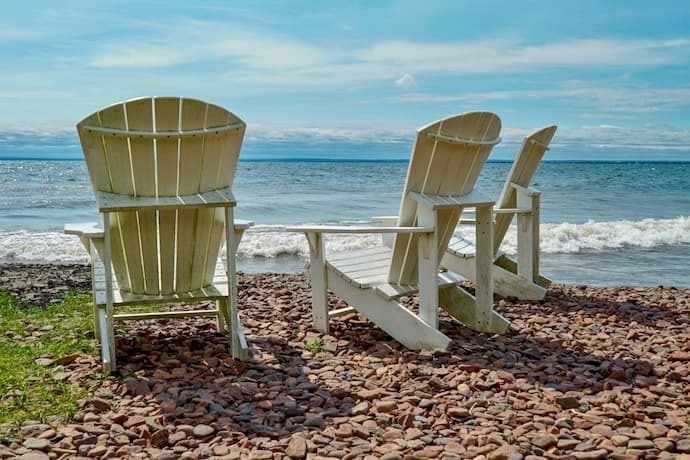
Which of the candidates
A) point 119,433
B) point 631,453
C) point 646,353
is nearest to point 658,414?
point 631,453

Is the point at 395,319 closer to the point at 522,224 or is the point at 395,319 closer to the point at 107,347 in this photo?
the point at 107,347

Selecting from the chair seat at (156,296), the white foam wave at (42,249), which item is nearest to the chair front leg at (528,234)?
the chair seat at (156,296)

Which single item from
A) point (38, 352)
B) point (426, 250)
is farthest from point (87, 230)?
point (426, 250)

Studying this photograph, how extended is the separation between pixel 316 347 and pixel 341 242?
6338 millimetres

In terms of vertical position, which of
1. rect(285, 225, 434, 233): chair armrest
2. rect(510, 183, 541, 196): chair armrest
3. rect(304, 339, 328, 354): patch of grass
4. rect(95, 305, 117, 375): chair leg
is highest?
rect(510, 183, 541, 196): chair armrest

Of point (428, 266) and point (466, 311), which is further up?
point (428, 266)

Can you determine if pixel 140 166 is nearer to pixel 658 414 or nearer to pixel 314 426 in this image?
pixel 314 426

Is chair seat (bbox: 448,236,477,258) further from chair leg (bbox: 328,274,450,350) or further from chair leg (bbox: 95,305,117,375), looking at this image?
chair leg (bbox: 95,305,117,375)

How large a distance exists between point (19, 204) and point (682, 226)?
15727 millimetres

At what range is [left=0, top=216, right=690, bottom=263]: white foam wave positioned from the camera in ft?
31.6

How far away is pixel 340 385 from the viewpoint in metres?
3.42

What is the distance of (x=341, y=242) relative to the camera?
10.5 metres

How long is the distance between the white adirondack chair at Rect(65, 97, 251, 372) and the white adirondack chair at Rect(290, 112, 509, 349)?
60 centimetres

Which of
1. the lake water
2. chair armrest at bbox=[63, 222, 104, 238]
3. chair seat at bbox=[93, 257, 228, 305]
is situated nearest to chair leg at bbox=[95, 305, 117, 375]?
chair seat at bbox=[93, 257, 228, 305]
